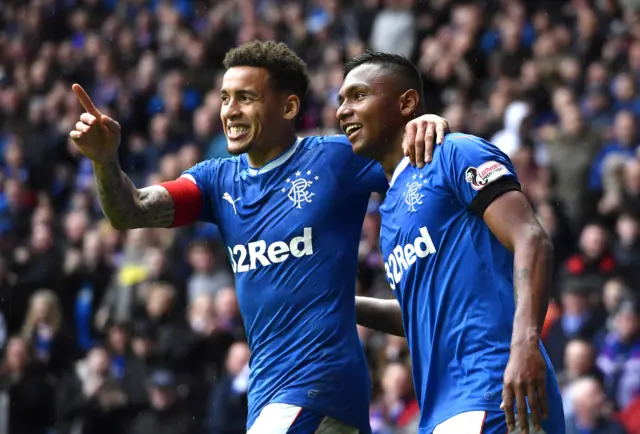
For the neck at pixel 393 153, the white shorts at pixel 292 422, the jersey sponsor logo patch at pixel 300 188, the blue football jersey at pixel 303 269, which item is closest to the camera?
the neck at pixel 393 153

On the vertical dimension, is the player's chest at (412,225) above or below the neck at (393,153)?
below

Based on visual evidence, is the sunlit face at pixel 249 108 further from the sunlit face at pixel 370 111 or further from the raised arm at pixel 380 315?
the raised arm at pixel 380 315

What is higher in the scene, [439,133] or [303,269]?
[439,133]

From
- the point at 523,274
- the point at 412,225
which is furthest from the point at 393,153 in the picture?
the point at 523,274

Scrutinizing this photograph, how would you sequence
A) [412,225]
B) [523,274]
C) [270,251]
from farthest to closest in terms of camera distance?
[270,251]
[412,225]
[523,274]

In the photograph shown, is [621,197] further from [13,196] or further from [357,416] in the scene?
[13,196]

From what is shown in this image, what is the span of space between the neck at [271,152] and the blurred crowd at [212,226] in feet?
13.4

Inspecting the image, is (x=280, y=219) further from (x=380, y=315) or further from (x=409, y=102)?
(x=409, y=102)

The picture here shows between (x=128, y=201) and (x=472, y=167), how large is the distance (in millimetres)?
1928

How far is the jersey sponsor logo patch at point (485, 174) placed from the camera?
482 cm

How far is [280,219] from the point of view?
243 inches

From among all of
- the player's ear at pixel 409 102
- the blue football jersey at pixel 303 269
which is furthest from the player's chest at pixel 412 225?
the blue football jersey at pixel 303 269

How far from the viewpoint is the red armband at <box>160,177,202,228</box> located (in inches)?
251

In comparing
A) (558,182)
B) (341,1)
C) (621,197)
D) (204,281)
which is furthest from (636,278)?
(341,1)
